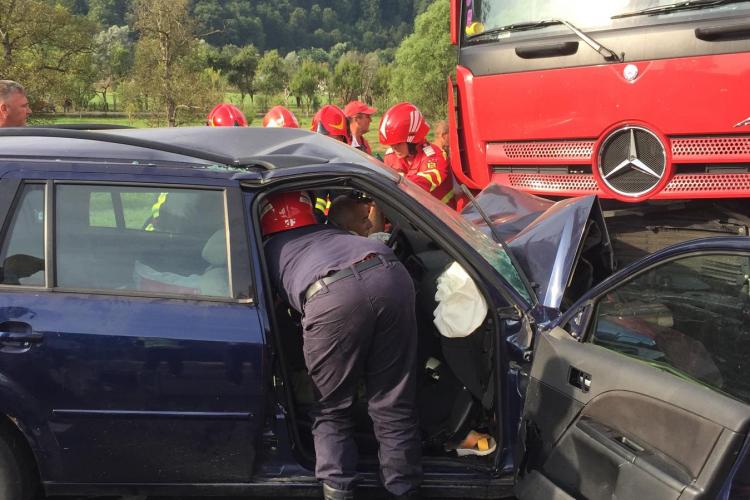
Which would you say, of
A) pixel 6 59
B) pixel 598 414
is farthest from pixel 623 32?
pixel 6 59

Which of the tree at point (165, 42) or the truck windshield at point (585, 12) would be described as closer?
the truck windshield at point (585, 12)

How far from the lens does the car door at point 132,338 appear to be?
235 cm

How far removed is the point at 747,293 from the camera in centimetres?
217

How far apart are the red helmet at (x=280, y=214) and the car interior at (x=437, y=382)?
8.6 inches

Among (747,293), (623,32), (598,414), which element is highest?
(623,32)

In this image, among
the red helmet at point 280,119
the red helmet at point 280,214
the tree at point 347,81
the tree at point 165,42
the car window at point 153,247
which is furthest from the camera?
the tree at point 347,81

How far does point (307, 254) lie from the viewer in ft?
8.18

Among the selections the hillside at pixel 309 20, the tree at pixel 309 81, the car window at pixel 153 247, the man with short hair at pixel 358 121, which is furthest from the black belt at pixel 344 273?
the hillside at pixel 309 20

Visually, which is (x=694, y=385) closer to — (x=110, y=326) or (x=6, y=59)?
(x=110, y=326)

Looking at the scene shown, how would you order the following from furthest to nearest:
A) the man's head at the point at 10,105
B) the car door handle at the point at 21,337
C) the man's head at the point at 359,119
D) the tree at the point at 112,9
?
the tree at the point at 112,9 → the man's head at the point at 359,119 → the man's head at the point at 10,105 → the car door handle at the point at 21,337

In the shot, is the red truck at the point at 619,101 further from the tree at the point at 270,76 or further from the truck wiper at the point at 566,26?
the tree at the point at 270,76

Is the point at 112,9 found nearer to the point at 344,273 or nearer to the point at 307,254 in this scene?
the point at 307,254

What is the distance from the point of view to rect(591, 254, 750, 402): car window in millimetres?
2062

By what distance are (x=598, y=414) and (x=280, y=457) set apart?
1.16 metres
